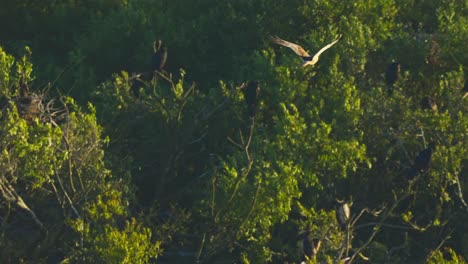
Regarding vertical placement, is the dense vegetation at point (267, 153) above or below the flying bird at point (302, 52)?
below

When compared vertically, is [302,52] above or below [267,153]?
above

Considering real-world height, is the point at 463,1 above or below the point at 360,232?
above

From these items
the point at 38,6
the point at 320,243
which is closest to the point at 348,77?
the point at 320,243

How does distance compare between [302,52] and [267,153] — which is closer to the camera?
[267,153]

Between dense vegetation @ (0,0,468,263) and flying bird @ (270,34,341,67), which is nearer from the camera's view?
dense vegetation @ (0,0,468,263)

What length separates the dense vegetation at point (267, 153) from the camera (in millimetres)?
19344

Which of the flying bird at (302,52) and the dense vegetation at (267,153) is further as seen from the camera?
the flying bird at (302,52)

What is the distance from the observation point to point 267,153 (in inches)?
804

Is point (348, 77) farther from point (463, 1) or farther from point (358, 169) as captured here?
point (463, 1)

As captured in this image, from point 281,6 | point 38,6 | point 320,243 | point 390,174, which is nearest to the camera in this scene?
point 320,243

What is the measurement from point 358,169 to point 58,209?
5.00 m

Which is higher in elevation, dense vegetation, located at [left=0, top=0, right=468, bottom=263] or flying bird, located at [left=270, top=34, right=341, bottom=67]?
flying bird, located at [left=270, top=34, right=341, bottom=67]

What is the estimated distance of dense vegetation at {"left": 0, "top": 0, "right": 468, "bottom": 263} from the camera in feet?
63.5

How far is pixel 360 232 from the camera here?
71.6 ft
